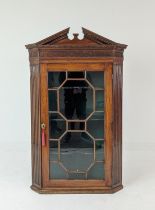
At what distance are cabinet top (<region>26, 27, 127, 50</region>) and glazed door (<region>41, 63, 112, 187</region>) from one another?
4.8 inches

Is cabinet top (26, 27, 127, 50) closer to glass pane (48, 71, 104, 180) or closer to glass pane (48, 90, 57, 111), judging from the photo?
glass pane (48, 71, 104, 180)

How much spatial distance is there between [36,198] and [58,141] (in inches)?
15.1

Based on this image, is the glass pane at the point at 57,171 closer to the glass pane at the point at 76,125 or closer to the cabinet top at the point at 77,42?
the glass pane at the point at 76,125

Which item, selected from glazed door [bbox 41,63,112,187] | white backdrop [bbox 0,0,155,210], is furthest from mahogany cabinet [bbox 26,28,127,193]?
white backdrop [bbox 0,0,155,210]

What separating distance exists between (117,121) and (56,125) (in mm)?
397

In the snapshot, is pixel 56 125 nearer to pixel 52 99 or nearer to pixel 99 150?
pixel 52 99

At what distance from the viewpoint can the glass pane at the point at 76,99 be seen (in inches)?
90.7

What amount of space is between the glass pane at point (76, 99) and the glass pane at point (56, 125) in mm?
47

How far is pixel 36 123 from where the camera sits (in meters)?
2.38

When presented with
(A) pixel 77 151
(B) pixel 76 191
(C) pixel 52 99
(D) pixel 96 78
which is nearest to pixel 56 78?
(C) pixel 52 99

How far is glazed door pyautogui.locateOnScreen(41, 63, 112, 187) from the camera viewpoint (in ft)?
7.54

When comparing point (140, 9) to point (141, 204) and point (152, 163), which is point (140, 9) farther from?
point (141, 204)

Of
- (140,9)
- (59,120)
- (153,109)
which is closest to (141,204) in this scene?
(59,120)

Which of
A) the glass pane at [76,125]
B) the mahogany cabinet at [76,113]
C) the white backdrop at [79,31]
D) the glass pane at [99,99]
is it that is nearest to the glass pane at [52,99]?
the mahogany cabinet at [76,113]
